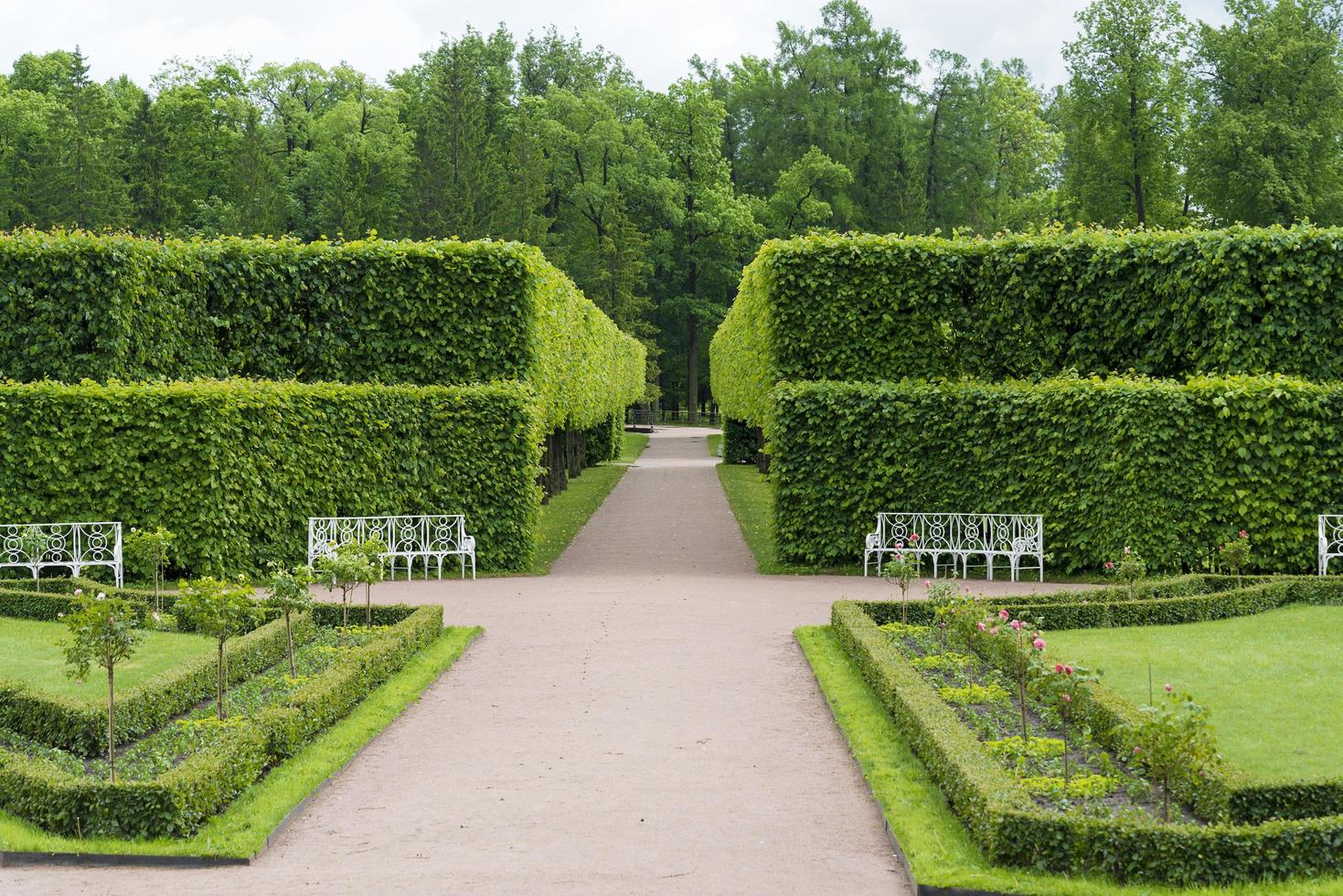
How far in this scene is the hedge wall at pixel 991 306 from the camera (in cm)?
2042

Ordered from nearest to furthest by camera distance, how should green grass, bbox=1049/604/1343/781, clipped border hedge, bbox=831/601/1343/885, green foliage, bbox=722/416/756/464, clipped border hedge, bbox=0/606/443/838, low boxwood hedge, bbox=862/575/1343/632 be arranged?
clipped border hedge, bbox=831/601/1343/885 → clipped border hedge, bbox=0/606/443/838 → green grass, bbox=1049/604/1343/781 → low boxwood hedge, bbox=862/575/1343/632 → green foliage, bbox=722/416/756/464

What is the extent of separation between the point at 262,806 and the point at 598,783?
203 cm

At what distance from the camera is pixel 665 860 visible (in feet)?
22.4

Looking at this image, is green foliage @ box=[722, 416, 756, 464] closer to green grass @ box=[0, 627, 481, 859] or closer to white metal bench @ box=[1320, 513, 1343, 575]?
white metal bench @ box=[1320, 513, 1343, 575]

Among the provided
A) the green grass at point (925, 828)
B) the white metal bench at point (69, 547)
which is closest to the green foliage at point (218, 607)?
the green grass at point (925, 828)

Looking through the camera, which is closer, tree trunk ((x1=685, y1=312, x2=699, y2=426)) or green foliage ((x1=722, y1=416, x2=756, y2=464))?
green foliage ((x1=722, y1=416, x2=756, y2=464))

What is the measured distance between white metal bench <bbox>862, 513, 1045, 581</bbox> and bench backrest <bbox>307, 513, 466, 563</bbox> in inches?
236

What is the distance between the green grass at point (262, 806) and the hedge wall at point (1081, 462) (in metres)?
9.30

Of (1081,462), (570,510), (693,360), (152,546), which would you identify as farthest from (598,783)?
(693,360)

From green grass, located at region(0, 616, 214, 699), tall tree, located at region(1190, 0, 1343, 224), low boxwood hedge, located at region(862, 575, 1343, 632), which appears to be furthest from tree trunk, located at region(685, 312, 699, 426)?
green grass, located at region(0, 616, 214, 699)

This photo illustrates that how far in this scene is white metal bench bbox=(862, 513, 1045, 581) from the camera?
1802 centimetres

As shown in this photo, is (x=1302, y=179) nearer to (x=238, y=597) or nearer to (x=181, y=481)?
(x=181, y=481)

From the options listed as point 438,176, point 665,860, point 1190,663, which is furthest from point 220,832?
point 438,176

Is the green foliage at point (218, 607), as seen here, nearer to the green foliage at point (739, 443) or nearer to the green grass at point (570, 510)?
the green grass at point (570, 510)
